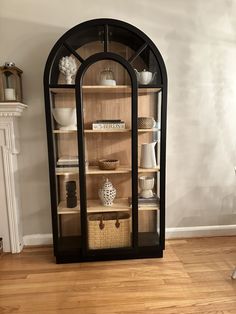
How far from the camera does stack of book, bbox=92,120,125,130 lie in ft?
6.69

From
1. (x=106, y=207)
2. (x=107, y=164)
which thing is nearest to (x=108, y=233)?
(x=106, y=207)

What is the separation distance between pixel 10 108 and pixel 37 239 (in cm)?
126

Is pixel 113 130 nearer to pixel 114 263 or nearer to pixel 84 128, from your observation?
pixel 84 128

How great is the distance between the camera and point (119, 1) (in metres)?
2.12

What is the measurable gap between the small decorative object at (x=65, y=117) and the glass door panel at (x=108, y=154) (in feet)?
0.39

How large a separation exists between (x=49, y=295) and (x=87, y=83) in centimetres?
160

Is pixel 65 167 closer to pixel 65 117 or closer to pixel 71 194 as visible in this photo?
pixel 71 194

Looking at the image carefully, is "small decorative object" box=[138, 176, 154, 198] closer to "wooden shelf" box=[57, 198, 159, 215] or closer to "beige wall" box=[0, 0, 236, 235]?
"wooden shelf" box=[57, 198, 159, 215]

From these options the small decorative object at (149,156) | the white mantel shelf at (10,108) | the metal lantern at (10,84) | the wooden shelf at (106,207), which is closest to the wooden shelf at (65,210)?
the wooden shelf at (106,207)

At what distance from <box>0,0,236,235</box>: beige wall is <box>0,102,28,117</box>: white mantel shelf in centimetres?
17

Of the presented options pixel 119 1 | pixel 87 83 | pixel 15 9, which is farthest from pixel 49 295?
pixel 119 1

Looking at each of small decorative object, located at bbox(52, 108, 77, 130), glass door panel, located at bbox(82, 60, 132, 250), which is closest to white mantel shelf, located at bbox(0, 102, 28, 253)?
small decorative object, located at bbox(52, 108, 77, 130)

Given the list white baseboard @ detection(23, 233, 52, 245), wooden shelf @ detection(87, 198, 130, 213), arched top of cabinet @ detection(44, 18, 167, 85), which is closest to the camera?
arched top of cabinet @ detection(44, 18, 167, 85)

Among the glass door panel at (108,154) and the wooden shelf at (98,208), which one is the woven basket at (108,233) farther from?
the wooden shelf at (98,208)
